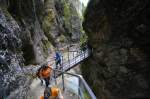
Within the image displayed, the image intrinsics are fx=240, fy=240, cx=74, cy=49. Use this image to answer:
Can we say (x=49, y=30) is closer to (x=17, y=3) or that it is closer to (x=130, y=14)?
(x=17, y=3)

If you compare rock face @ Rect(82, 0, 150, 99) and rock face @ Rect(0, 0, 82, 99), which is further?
rock face @ Rect(82, 0, 150, 99)

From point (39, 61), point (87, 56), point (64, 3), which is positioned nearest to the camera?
point (39, 61)

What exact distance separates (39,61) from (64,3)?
24862 millimetres

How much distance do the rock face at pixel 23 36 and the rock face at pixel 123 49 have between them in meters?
5.72

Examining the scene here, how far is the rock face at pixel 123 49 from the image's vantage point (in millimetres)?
17328

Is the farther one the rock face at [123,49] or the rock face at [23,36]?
the rock face at [123,49]

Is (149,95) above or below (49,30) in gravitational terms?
below

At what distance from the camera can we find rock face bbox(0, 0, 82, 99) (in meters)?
9.69

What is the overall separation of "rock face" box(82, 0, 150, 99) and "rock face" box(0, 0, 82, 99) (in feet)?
18.8

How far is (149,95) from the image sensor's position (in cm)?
1767

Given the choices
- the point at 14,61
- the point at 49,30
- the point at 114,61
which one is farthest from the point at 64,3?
the point at 14,61

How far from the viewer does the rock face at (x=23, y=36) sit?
9688mm

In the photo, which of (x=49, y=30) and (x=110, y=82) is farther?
(x=49, y=30)

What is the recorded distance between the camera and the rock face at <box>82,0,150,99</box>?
56.9 feet
